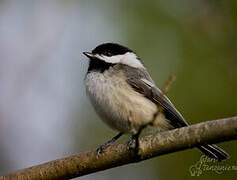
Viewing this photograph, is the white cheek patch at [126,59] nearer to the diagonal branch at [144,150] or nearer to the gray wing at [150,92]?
the gray wing at [150,92]

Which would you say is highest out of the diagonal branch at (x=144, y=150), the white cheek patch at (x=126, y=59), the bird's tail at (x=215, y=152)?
the white cheek patch at (x=126, y=59)

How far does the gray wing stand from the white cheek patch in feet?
0.31

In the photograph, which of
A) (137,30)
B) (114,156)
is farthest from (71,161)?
(137,30)

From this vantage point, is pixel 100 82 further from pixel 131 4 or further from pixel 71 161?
pixel 131 4

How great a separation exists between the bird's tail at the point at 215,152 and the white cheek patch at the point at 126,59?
1.05 meters

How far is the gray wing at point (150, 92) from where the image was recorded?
3521mm

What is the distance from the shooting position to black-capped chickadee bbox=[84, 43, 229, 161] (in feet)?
11.1

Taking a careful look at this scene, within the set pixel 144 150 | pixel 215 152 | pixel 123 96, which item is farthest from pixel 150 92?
pixel 144 150

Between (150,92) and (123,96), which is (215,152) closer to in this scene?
(150,92)

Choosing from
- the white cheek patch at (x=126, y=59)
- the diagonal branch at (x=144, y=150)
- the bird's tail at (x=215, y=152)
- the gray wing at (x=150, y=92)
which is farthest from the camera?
the white cheek patch at (x=126, y=59)

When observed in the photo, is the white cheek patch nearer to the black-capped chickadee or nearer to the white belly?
the black-capped chickadee

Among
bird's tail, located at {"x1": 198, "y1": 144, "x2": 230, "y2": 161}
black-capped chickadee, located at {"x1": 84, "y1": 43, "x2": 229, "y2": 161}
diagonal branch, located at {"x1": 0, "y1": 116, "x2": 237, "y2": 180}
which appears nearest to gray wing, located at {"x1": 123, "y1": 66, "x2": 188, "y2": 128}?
black-capped chickadee, located at {"x1": 84, "y1": 43, "x2": 229, "y2": 161}

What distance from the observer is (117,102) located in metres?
3.37

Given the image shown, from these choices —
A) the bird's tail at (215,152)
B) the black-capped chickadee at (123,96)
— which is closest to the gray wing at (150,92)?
the black-capped chickadee at (123,96)
